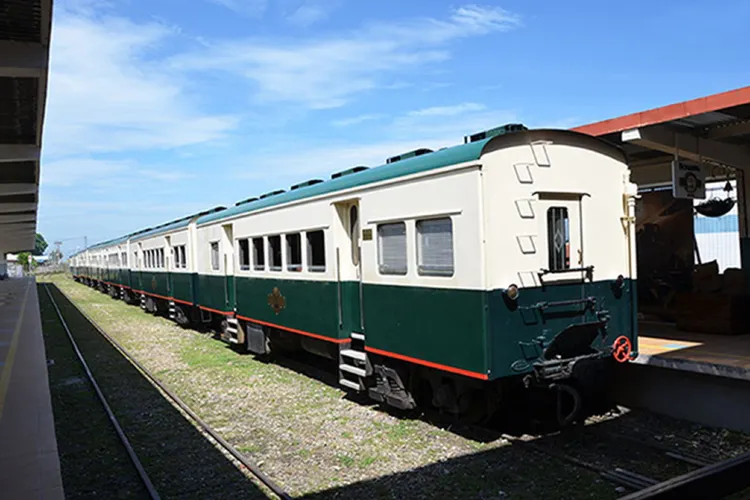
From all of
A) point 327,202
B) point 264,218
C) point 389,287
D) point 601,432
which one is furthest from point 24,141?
point 601,432

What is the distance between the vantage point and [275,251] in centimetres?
1040

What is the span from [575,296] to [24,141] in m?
11.2

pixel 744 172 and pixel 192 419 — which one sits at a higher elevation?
pixel 744 172

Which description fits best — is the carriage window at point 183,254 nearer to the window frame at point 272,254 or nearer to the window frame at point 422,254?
the window frame at point 272,254

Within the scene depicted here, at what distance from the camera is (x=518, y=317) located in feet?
19.5

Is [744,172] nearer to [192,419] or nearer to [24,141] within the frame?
[192,419]

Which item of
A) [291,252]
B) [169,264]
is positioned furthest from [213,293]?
[291,252]

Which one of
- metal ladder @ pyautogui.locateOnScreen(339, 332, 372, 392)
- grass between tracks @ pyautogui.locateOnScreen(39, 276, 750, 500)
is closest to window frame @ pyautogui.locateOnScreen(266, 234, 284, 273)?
grass between tracks @ pyautogui.locateOnScreen(39, 276, 750, 500)

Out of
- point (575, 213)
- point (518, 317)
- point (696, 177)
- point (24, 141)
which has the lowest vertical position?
point (518, 317)

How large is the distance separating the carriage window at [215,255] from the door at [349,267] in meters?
6.03

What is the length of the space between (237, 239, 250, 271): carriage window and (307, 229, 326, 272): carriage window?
2891 mm

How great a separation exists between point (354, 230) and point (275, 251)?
2.51 m

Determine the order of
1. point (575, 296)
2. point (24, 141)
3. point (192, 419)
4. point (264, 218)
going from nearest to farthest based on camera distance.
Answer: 1. point (575, 296)
2. point (192, 419)
3. point (264, 218)
4. point (24, 141)

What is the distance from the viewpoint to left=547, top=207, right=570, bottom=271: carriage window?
627cm
